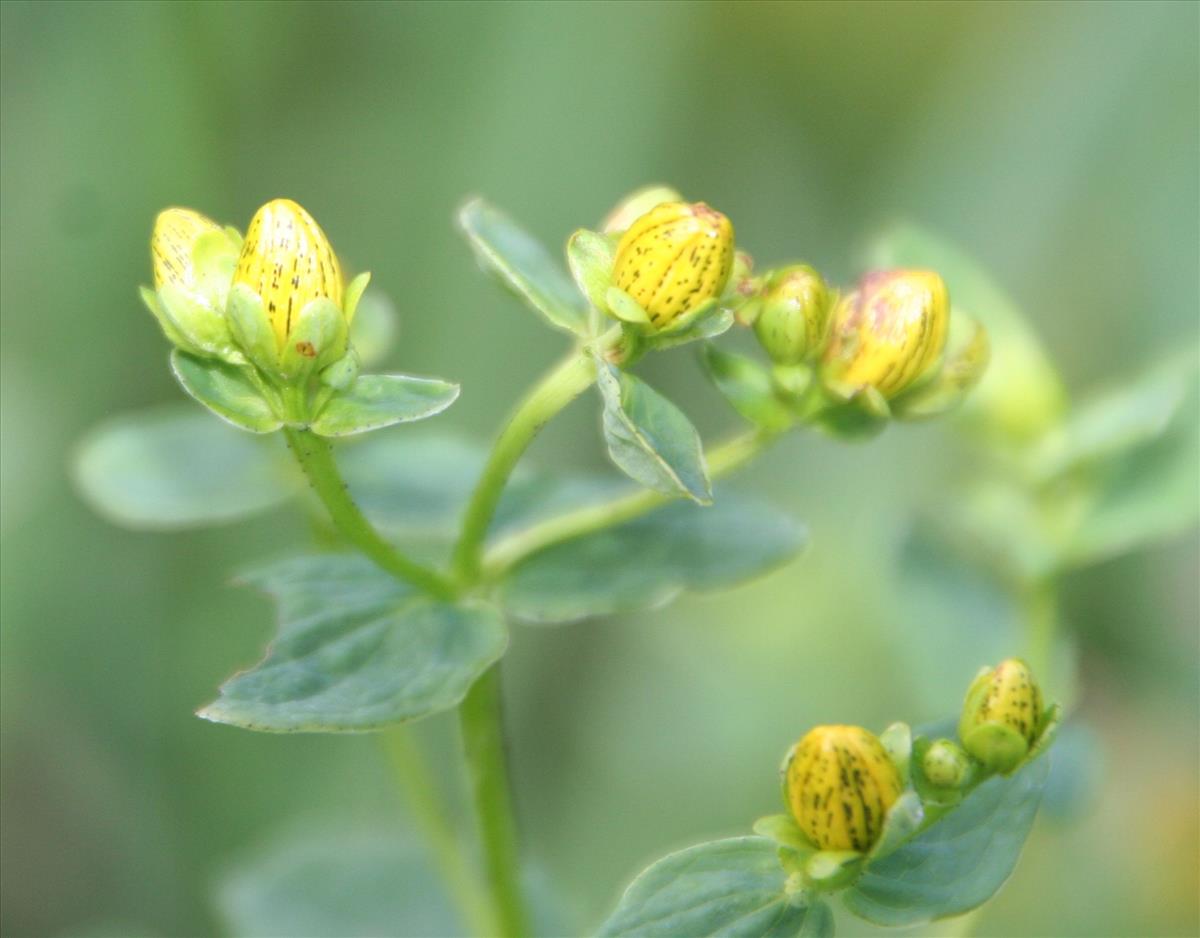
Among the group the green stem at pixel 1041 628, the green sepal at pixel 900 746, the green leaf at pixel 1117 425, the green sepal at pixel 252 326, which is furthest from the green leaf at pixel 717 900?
the green leaf at pixel 1117 425

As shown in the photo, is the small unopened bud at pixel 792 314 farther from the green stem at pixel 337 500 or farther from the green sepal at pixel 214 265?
the green sepal at pixel 214 265

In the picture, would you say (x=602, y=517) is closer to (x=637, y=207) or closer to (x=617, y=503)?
(x=617, y=503)

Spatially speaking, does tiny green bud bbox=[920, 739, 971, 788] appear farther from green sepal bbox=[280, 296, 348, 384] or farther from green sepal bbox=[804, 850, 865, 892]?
green sepal bbox=[280, 296, 348, 384]

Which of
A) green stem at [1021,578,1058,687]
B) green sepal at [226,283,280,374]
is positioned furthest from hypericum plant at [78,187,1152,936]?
green stem at [1021,578,1058,687]

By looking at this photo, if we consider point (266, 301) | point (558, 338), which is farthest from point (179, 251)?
point (558, 338)

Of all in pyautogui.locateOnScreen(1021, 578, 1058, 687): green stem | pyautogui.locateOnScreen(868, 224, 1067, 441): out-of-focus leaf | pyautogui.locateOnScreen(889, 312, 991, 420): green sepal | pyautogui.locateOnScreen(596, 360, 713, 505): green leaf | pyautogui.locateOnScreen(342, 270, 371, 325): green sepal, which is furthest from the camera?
pyautogui.locateOnScreen(868, 224, 1067, 441): out-of-focus leaf

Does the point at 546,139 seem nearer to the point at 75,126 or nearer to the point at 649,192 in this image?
the point at 75,126

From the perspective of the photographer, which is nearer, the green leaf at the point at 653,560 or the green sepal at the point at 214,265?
the green sepal at the point at 214,265
